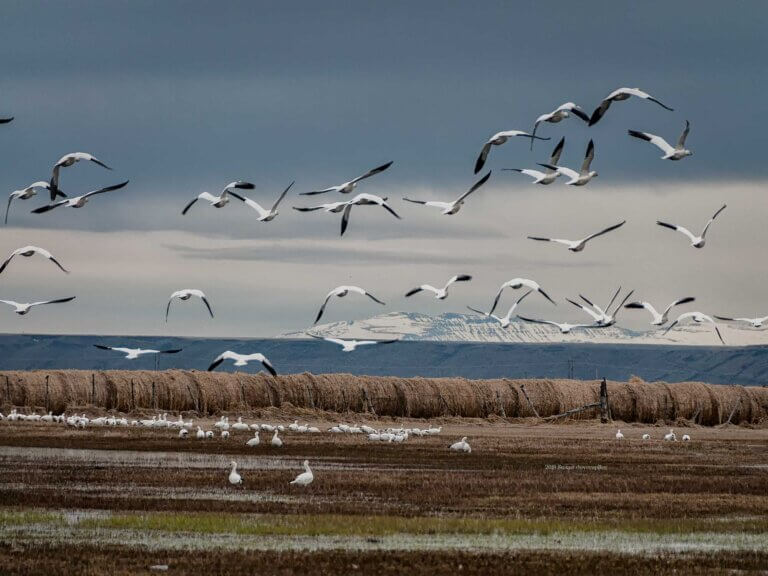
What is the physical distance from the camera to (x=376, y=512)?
88.1 ft

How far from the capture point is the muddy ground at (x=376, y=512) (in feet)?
69.8

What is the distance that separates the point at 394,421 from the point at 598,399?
37.3 ft

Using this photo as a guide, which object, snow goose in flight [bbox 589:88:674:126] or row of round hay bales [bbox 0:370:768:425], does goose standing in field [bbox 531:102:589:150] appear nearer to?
snow goose in flight [bbox 589:88:674:126]

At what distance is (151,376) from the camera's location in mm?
76062

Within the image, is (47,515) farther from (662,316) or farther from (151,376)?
(151,376)

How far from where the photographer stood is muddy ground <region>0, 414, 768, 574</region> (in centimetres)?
2128

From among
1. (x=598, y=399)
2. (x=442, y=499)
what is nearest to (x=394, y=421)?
(x=598, y=399)

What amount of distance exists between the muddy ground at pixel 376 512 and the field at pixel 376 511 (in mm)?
48

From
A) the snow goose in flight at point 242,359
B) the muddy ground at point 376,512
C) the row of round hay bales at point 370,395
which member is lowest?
the row of round hay bales at point 370,395

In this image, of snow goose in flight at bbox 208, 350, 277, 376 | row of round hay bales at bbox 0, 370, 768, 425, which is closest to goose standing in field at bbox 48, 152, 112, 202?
snow goose in flight at bbox 208, 350, 277, 376

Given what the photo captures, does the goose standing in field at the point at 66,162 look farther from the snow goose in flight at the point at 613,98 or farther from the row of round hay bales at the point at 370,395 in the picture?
the row of round hay bales at the point at 370,395

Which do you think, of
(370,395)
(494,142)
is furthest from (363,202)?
(370,395)

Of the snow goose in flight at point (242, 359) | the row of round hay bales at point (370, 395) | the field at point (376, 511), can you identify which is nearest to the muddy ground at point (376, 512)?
the field at point (376, 511)

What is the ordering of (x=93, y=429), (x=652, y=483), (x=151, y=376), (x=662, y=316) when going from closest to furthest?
(x=652, y=483) < (x=662, y=316) < (x=93, y=429) < (x=151, y=376)
